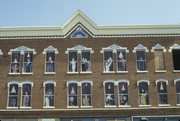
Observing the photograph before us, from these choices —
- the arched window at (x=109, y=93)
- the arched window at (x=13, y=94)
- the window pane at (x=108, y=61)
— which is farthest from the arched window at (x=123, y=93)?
the arched window at (x=13, y=94)

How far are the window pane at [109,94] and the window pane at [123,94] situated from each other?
76cm

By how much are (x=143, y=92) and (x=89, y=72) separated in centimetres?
551

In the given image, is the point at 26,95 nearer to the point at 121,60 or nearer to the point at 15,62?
the point at 15,62

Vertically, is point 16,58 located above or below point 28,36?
below

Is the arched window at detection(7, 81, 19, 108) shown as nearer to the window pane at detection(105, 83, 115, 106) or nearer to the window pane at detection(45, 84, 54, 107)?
the window pane at detection(45, 84, 54, 107)

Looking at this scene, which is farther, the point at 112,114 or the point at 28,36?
the point at 28,36

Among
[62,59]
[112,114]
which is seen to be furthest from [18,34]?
[112,114]

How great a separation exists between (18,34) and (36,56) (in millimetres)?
2986

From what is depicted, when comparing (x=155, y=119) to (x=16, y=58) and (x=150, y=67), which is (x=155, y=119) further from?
(x=16, y=58)

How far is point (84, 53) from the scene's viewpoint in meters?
31.6

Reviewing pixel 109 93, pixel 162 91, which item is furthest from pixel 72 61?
pixel 162 91

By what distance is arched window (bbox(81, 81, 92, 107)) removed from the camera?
98.7ft

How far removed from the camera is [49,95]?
30328 mm

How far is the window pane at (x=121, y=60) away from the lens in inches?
1228
